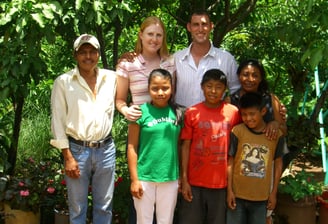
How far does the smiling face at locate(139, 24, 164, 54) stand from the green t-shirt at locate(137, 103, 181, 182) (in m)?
0.40

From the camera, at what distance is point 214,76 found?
308cm

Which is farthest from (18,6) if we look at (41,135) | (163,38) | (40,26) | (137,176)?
(41,135)

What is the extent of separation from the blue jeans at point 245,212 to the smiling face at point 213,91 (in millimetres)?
645

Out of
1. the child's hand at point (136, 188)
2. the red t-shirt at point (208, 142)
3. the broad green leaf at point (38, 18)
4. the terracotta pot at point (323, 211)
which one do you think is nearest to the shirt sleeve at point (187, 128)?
the red t-shirt at point (208, 142)

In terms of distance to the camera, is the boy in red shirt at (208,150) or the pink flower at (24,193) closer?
the boy in red shirt at (208,150)

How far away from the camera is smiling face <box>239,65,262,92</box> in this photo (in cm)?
322

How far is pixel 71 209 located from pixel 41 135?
10.2 ft

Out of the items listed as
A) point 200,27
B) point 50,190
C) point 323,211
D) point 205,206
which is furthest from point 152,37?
point 323,211

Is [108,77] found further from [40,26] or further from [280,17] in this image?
[280,17]

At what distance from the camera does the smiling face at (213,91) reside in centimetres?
308

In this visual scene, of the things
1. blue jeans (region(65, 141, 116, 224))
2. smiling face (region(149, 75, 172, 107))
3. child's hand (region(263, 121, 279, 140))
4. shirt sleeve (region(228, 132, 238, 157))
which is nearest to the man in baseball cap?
blue jeans (region(65, 141, 116, 224))

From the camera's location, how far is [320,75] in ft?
22.0

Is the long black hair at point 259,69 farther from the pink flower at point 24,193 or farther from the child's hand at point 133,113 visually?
the pink flower at point 24,193

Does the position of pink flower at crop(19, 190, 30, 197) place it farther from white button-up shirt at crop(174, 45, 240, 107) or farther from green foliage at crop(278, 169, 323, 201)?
green foliage at crop(278, 169, 323, 201)
